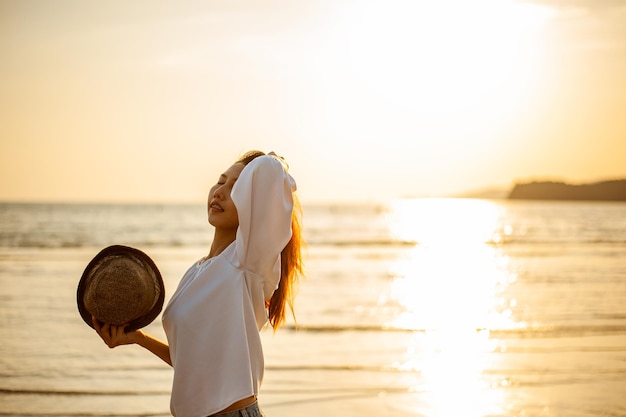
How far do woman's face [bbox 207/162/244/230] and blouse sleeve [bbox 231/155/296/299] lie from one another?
19cm

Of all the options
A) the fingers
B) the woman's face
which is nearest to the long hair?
the woman's face

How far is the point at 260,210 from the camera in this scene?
2.53 m

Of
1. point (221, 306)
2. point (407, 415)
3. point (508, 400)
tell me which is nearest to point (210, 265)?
point (221, 306)

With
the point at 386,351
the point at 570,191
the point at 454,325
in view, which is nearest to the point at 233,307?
the point at 386,351

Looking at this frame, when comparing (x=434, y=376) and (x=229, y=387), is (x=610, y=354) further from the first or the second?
(x=229, y=387)

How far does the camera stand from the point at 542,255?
104ft

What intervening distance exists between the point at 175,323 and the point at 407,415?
5.13 meters

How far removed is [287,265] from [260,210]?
36 cm

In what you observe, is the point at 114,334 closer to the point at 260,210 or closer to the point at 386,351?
the point at 260,210

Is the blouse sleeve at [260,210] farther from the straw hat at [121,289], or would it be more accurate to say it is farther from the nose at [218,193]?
the straw hat at [121,289]

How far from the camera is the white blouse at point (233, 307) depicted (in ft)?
8.14

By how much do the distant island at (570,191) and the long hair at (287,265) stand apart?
14526cm

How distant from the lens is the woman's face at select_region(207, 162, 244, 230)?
273 centimetres

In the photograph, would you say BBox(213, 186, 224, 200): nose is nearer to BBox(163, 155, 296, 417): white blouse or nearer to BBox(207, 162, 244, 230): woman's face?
BBox(207, 162, 244, 230): woman's face
